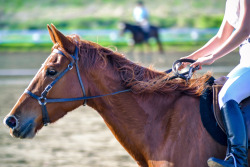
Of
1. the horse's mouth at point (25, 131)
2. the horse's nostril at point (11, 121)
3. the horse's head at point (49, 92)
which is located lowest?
the horse's mouth at point (25, 131)

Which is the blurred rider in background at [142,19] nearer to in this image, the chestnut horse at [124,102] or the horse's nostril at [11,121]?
the chestnut horse at [124,102]

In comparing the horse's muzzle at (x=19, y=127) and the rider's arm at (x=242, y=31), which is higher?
the rider's arm at (x=242, y=31)

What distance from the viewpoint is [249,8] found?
3.01 m

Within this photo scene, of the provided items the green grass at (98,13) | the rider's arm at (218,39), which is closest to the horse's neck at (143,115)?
the rider's arm at (218,39)

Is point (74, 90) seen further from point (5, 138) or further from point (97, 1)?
point (97, 1)

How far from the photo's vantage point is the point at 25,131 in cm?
318

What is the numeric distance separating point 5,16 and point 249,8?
31690 mm

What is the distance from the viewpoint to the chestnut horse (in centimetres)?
317

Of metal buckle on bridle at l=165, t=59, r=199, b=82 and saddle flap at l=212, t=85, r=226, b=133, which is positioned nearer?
saddle flap at l=212, t=85, r=226, b=133

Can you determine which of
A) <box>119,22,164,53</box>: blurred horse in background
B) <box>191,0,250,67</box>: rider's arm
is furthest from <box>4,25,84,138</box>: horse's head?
<box>119,22,164,53</box>: blurred horse in background

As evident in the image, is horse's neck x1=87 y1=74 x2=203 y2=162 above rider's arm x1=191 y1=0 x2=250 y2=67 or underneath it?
underneath

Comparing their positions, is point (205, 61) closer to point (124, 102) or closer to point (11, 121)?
point (124, 102)

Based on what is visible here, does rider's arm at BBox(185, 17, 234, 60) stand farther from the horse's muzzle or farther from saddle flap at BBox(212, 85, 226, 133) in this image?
the horse's muzzle

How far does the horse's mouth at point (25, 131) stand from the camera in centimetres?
317
